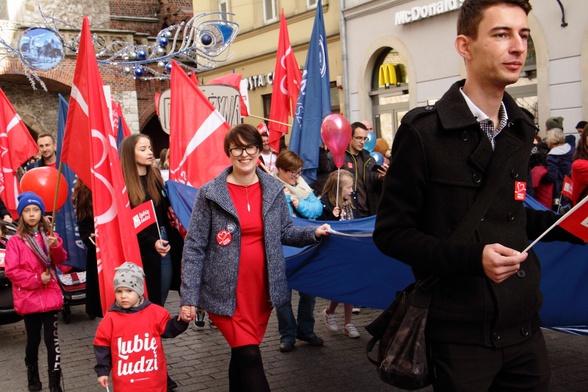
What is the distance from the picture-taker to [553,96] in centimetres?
1484

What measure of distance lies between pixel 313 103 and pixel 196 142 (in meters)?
2.75

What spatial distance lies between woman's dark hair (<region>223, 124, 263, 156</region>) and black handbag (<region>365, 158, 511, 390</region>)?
82.6 inches

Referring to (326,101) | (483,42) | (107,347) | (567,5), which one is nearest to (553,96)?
(567,5)

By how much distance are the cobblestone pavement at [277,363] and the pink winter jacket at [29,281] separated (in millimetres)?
700

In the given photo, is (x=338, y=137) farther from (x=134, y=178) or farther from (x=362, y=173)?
(x=134, y=178)

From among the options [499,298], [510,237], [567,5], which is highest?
[567,5]

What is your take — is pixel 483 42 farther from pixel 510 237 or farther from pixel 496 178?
pixel 510 237

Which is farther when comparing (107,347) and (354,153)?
(354,153)

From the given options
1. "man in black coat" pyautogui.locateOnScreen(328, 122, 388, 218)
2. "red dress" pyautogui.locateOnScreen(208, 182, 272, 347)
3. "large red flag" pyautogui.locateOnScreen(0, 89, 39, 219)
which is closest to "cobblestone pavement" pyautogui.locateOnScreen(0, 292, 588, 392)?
"man in black coat" pyautogui.locateOnScreen(328, 122, 388, 218)

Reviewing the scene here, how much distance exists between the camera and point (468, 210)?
266 cm

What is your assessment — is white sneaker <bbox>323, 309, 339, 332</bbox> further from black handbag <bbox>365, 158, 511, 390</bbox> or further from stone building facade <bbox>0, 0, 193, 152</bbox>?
stone building facade <bbox>0, 0, 193, 152</bbox>

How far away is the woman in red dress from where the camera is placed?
15.0 ft

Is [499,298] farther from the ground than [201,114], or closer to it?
closer to it

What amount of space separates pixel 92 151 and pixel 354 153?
3.96 meters
